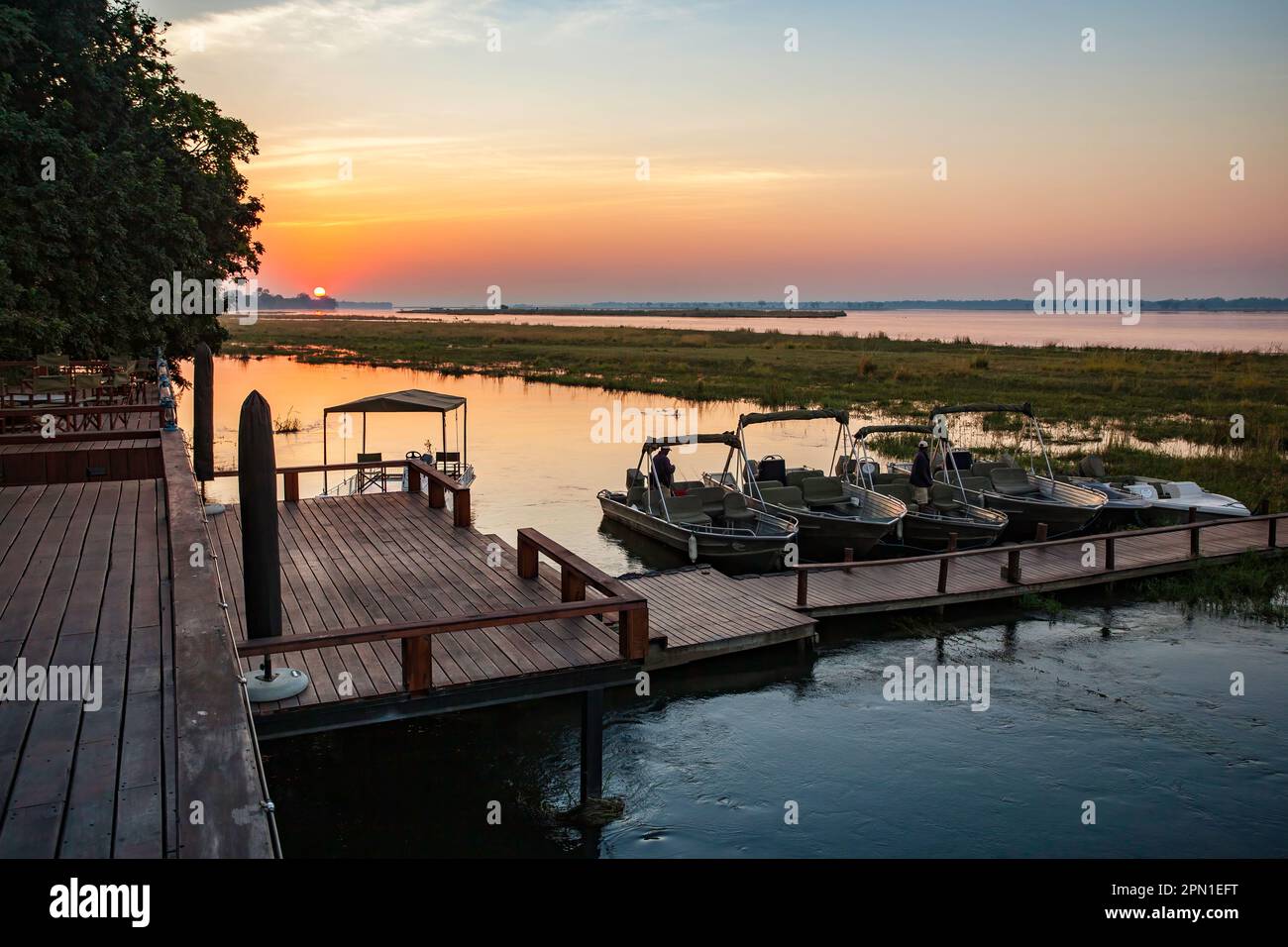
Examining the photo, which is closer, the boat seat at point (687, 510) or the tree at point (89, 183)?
the tree at point (89, 183)

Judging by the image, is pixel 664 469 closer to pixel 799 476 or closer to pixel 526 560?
pixel 799 476

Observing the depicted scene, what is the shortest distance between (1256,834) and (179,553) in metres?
10.2

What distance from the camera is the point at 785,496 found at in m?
20.1

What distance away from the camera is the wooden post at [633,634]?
870cm

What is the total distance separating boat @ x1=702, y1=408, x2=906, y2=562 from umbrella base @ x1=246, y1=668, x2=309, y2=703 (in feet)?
39.1

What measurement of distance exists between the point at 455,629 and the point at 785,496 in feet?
42.5

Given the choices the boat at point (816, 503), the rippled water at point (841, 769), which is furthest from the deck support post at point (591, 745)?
the boat at point (816, 503)

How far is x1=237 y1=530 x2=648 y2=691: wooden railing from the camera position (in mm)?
7508

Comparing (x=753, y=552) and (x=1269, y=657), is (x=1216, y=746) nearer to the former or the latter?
(x=1269, y=657)

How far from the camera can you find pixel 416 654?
7.98 meters

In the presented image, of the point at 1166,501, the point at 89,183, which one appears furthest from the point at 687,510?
the point at 89,183

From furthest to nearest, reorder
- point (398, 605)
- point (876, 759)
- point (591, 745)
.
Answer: point (876, 759) < point (398, 605) < point (591, 745)

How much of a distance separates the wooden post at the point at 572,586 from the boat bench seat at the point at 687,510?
983 cm

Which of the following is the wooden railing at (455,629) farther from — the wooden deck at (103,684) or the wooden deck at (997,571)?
the wooden deck at (997,571)
